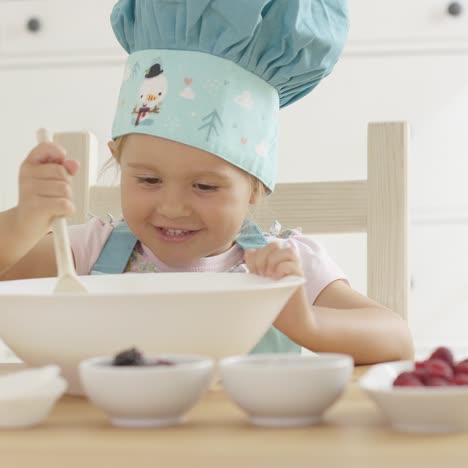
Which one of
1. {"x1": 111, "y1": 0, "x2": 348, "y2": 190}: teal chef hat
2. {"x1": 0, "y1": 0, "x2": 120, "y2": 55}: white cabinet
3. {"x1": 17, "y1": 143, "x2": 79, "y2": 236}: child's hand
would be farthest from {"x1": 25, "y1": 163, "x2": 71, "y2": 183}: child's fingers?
{"x1": 0, "y1": 0, "x2": 120, "y2": 55}: white cabinet

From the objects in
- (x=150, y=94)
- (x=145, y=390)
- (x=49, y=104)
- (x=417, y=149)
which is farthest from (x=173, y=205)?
(x=49, y=104)

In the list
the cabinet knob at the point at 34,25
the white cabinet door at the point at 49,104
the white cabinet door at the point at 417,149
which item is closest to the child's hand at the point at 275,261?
the white cabinet door at the point at 417,149

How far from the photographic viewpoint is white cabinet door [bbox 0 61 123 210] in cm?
233

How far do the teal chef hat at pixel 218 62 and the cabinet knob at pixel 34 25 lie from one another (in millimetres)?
1336

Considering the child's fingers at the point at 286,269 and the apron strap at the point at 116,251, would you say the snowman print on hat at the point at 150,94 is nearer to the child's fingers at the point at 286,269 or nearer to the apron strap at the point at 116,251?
the apron strap at the point at 116,251

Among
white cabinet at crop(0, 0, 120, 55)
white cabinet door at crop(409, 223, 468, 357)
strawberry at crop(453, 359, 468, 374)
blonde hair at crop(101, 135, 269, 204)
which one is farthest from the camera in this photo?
white cabinet at crop(0, 0, 120, 55)

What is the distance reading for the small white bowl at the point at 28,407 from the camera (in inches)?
17.4

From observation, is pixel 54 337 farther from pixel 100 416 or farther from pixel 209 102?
pixel 209 102

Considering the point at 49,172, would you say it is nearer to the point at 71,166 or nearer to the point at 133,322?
the point at 71,166

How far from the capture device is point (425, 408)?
16.2 inches

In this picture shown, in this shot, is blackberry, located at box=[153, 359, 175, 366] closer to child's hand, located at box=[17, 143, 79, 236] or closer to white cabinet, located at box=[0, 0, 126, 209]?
child's hand, located at box=[17, 143, 79, 236]

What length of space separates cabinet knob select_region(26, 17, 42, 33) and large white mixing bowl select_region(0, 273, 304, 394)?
1882 mm

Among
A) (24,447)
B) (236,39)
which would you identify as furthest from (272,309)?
(236,39)

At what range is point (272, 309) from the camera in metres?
0.59
